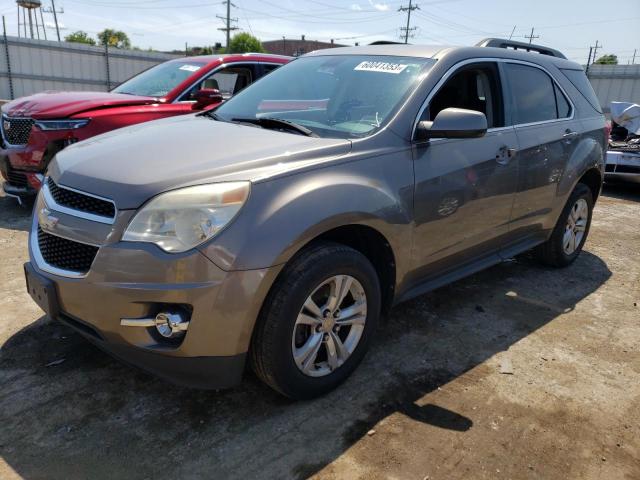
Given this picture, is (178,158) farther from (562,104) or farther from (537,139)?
(562,104)

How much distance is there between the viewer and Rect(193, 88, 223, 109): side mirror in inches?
220

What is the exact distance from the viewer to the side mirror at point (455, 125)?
2.85 m

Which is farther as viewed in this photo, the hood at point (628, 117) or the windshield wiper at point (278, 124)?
the hood at point (628, 117)

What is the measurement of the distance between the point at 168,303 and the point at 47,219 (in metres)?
0.82

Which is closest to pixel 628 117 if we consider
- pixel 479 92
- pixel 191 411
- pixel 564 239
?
pixel 564 239

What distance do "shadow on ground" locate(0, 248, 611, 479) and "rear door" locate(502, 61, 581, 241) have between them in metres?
0.97

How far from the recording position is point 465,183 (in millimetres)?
3207

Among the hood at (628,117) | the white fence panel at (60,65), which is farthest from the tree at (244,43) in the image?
the hood at (628,117)

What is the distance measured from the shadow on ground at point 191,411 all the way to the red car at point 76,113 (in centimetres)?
250

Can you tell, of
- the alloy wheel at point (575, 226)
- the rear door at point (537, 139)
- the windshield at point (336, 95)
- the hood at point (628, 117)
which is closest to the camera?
the windshield at point (336, 95)

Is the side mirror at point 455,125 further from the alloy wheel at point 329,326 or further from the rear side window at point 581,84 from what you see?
the rear side window at point 581,84

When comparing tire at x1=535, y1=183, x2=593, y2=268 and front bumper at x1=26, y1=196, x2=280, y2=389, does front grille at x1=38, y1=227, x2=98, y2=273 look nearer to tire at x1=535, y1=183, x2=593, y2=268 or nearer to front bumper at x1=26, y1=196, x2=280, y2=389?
front bumper at x1=26, y1=196, x2=280, y2=389

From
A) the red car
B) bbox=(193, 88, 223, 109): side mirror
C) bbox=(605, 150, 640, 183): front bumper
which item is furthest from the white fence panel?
bbox=(605, 150, 640, 183): front bumper

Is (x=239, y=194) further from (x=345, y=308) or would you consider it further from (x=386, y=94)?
(x=386, y=94)
